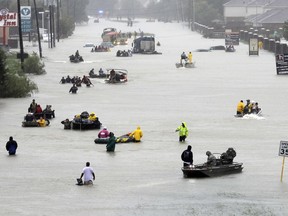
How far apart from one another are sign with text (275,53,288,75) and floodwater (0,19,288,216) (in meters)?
2.91

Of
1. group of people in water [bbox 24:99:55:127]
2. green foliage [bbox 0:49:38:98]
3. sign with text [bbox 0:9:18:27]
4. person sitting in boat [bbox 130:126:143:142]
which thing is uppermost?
sign with text [bbox 0:9:18:27]

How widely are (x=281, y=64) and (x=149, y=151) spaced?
174ft

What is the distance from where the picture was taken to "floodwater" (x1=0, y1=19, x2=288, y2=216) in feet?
126

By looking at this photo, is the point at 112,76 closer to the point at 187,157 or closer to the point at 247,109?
the point at 247,109

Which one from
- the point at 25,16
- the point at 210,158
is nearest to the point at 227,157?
the point at 210,158

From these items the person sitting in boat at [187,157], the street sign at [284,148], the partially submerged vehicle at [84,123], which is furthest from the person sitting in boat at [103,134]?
the street sign at [284,148]

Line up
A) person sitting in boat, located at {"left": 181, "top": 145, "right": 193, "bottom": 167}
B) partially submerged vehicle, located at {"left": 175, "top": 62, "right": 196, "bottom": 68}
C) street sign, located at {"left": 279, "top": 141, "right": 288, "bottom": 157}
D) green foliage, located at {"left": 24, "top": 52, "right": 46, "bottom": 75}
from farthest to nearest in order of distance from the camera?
partially submerged vehicle, located at {"left": 175, "top": 62, "right": 196, "bottom": 68} → green foliage, located at {"left": 24, "top": 52, "right": 46, "bottom": 75} → person sitting in boat, located at {"left": 181, "top": 145, "right": 193, "bottom": 167} → street sign, located at {"left": 279, "top": 141, "right": 288, "bottom": 157}

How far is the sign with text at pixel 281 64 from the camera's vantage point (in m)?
102

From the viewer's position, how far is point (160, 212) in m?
36.9

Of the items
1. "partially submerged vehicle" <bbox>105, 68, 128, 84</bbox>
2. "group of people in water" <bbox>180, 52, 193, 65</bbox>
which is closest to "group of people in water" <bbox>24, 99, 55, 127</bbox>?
"partially submerged vehicle" <bbox>105, 68, 128, 84</bbox>

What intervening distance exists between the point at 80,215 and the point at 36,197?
3.67 meters

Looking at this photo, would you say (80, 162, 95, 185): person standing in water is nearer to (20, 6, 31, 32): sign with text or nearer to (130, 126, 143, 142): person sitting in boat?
(130, 126, 143, 142): person sitting in boat

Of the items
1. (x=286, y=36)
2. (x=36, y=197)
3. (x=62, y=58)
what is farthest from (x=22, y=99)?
(x=286, y=36)

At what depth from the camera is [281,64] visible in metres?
103
